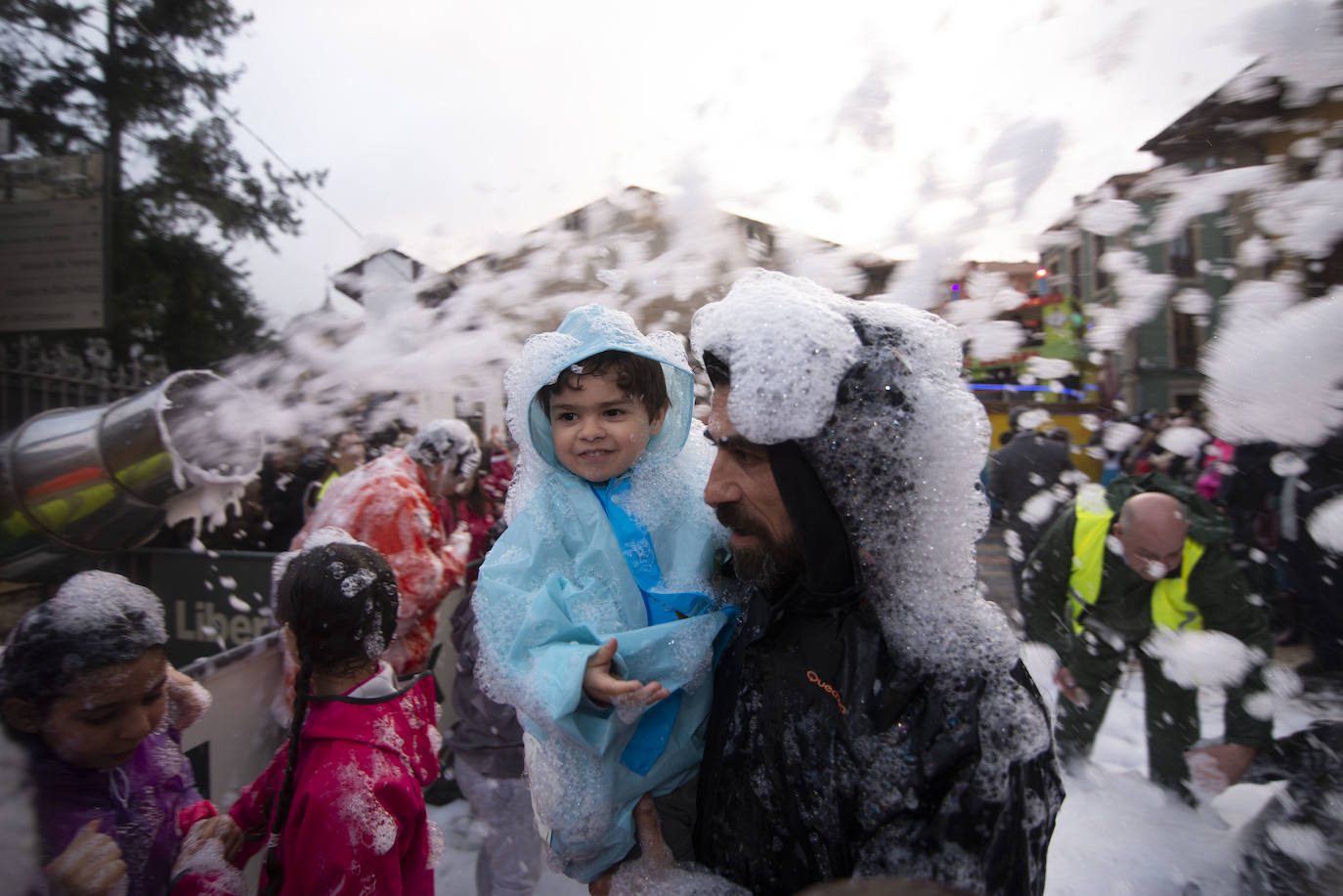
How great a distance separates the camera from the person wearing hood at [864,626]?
1079mm

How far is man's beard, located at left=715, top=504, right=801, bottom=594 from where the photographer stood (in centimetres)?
127

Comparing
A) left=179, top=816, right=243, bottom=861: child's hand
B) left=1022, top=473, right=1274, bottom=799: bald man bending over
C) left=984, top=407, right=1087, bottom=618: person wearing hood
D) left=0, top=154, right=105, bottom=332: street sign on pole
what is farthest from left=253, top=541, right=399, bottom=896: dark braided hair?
left=984, top=407, right=1087, bottom=618: person wearing hood

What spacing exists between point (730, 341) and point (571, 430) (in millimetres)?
554

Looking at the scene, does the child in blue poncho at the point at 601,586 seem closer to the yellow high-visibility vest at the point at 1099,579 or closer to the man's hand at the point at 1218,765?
the man's hand at the point at 1218,765

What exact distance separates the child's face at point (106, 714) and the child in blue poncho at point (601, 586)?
0.69 meters

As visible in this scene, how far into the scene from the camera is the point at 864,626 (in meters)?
1.22

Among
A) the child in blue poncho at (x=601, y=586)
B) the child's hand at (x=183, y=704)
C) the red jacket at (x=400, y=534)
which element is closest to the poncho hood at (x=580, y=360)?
the child in blue poncho at (x=601, y=586)

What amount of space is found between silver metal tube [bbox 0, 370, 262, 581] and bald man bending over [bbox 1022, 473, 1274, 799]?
4020 mm

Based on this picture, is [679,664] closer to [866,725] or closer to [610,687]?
[610,687]

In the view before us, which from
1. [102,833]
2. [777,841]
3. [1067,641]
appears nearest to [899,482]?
[777,841]

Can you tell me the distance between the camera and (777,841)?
1.20 m

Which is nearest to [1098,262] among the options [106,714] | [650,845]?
[650,845]

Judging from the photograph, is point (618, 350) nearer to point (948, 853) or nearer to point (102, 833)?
point (948, 853)

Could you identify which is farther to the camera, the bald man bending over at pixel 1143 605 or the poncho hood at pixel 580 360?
the bald man bending over at pixel 1143 605
